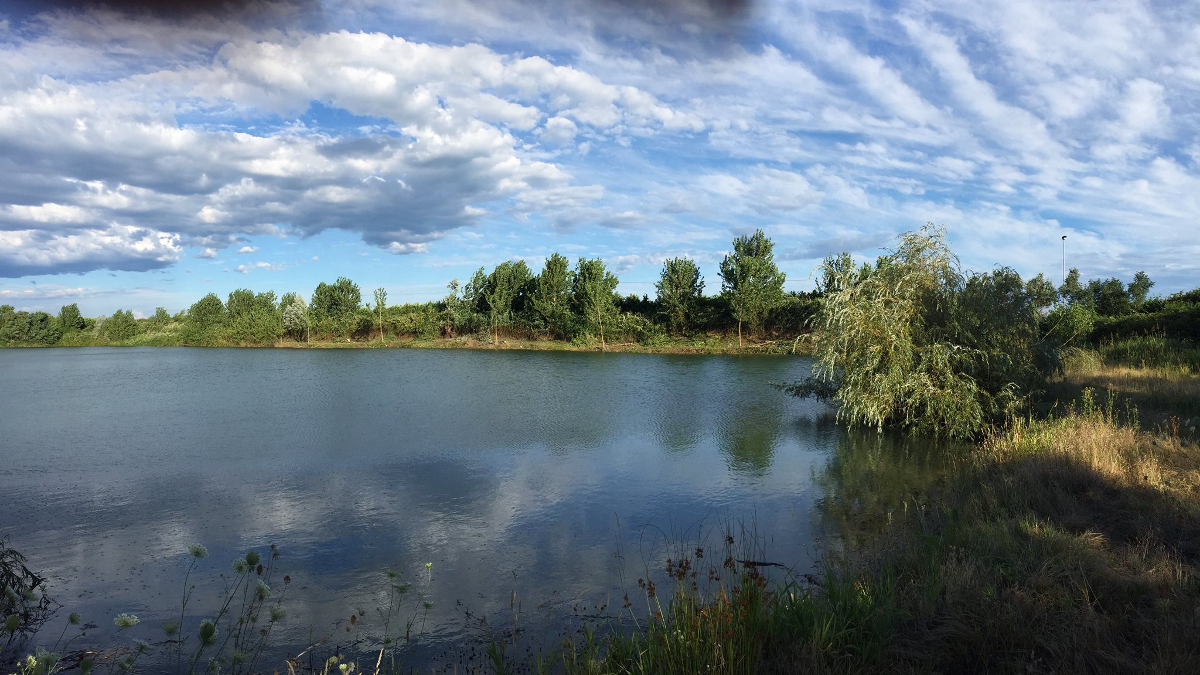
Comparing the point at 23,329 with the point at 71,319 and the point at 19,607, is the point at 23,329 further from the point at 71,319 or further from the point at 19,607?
the point at 19,607

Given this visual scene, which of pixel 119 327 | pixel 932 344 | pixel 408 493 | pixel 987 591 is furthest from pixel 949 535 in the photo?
pixel 119 327

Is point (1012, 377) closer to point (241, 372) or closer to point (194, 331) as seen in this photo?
point (241, 372)

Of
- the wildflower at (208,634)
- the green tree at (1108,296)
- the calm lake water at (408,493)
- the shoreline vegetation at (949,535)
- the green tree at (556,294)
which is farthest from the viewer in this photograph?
the green tree at (556,294)

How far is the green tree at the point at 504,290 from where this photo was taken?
185 ft

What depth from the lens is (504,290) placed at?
56.8 meters

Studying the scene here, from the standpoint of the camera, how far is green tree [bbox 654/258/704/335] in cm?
5275

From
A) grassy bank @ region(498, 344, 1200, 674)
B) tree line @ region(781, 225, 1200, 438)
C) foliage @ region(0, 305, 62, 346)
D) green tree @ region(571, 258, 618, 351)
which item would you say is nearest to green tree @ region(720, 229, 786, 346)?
green tree @ region(571, 258, 618, 351)

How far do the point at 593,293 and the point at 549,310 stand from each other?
4826mm

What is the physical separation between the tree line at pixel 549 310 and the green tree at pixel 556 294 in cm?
9

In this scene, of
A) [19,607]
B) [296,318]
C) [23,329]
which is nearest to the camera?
[19,607]

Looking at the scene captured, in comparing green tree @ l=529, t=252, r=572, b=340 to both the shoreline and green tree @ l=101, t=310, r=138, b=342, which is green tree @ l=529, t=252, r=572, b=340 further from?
green tree @ l=101, t=310, r=138, b=342

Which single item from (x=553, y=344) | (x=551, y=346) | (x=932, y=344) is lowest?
(x=551, y=346)

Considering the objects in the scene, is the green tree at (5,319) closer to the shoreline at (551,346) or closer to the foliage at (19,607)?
the shoreline at (551,346)

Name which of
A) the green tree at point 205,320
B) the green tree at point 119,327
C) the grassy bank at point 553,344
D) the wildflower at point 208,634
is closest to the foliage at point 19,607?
the wildflower at point 208,634
